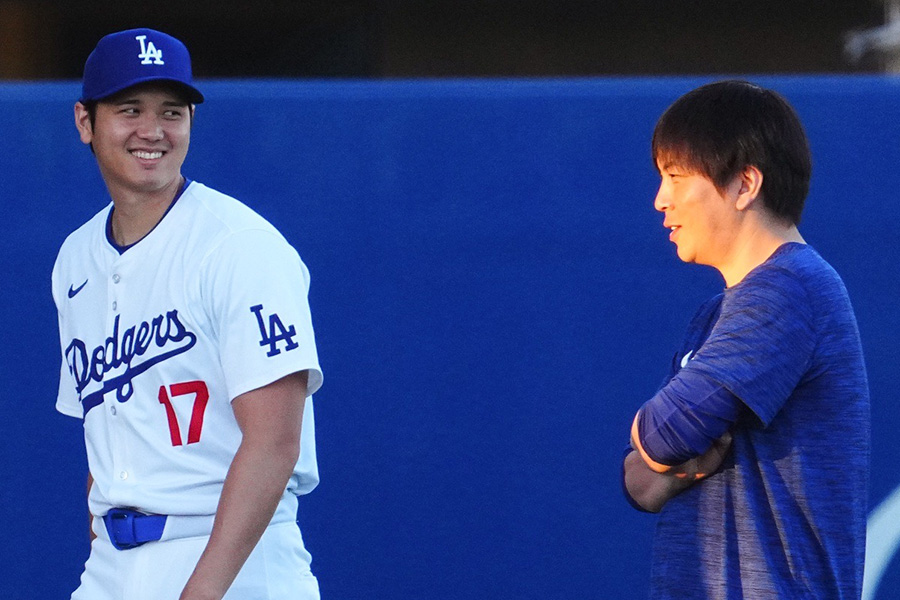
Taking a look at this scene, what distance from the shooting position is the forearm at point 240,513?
1595 mm

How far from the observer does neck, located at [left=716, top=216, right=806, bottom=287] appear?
4.91ft

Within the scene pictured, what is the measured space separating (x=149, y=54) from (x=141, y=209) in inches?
9.3

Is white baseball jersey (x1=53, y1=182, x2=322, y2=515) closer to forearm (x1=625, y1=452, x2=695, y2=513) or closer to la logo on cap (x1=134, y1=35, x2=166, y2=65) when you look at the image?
la logo on cap (x1=134, y1=35, x2=166, y2=65)

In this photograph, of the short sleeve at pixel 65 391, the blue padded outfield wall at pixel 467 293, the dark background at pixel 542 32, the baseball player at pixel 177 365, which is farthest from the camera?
the dark background at pixel 542 32

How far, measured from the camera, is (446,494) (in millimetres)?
2756

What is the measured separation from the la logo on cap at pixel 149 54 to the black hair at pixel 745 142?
0.78 metres

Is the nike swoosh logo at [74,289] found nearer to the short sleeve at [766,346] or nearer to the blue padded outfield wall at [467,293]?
the blue padded outfield wall at [467,293]

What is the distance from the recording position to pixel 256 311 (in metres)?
1.67

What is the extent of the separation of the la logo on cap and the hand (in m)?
0.97

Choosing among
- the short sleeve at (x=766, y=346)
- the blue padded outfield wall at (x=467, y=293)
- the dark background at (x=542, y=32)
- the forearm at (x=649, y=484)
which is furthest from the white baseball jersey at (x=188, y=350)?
the dark background at (x=542, y=32)

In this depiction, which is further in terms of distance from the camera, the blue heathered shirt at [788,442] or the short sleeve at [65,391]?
the short sleeve at [65,391]

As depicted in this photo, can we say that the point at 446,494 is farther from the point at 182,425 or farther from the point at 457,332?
the point at 182,425

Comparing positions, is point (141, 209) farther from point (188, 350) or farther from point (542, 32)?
point (542, 32)

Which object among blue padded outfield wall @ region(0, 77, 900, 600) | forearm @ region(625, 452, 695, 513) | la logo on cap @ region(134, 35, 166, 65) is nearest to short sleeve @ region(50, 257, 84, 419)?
la logo on cap @ region(134, 35, 166, 65)
